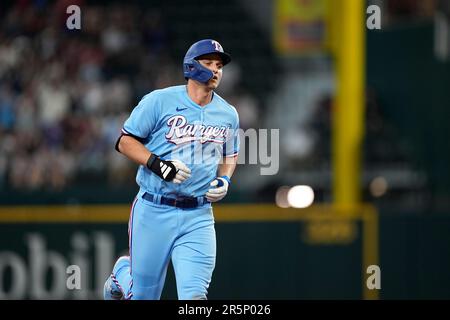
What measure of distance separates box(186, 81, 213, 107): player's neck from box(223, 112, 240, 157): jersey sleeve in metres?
0.32

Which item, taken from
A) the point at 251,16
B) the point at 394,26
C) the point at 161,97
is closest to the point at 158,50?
the point at 251,16

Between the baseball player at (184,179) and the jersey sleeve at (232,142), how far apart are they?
0.04ft

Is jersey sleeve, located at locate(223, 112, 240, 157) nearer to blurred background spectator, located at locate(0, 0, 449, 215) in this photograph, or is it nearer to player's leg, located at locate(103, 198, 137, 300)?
player's leg, located at locate(103, 198, 137, 300)

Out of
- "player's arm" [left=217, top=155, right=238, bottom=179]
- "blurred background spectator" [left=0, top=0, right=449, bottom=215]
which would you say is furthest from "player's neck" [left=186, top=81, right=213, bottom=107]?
"blurred background spectator" [left=0, top=0, right=449, bottom=215]

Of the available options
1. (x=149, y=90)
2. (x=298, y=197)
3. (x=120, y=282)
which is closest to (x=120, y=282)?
(x=120, y=282)

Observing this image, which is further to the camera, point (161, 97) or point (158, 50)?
point (158, 50)

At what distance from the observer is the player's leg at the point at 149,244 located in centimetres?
849

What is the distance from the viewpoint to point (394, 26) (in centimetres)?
1720

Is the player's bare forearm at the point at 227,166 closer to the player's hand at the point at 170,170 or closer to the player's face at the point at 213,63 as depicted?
the player's hand at the point at 170,170

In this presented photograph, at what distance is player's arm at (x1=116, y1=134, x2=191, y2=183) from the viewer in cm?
807

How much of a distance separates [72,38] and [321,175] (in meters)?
4.15

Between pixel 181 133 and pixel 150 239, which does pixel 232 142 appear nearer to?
pixel 181 133

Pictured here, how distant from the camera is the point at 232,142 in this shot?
28.6ft
